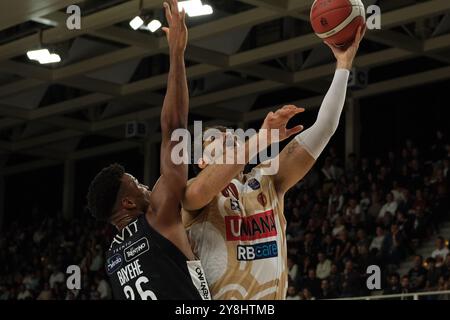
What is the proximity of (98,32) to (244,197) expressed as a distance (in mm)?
13291

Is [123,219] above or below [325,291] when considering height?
above

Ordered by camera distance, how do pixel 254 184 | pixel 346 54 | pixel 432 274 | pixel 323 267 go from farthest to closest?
pixel 323 267, pixel 432 274, pixel 346 54, pixel 254 184

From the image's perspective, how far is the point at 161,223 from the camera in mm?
4359

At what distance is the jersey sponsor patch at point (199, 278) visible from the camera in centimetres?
432

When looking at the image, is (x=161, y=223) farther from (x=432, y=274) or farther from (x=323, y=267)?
(x=323, y=267)

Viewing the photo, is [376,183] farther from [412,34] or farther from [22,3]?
[22,3]

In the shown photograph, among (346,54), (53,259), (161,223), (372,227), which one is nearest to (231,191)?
(161,223)

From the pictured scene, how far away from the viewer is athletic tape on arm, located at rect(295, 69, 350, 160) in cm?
475

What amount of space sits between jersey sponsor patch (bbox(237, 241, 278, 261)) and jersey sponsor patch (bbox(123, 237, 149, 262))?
440 millimetres

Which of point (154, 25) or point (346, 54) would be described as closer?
point (346, 54)

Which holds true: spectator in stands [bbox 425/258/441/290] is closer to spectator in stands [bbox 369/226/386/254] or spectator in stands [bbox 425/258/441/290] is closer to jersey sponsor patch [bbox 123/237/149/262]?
spectator in stands [bbox 369/226/386/254]

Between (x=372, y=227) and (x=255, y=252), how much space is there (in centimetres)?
1251

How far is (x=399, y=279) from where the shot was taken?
1463 centimetres
